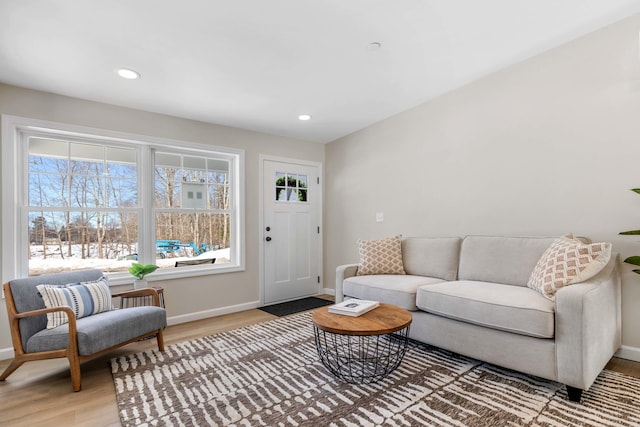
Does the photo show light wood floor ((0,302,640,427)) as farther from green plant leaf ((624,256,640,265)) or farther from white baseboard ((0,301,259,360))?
green plant leaf ((624,256,640,265))

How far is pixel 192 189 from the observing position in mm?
3738

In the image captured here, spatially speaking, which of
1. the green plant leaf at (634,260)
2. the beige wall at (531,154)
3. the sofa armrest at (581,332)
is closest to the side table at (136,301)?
the beige wall at (531,154)

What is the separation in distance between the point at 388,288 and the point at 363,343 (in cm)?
51

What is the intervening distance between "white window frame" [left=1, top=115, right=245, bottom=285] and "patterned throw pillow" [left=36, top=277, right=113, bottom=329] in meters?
0.59

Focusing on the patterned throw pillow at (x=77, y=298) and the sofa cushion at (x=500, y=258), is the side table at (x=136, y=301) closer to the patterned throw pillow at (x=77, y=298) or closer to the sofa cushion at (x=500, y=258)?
the patterned throw pillow at (x=77, y=298)

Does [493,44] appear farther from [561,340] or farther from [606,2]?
[561,340]

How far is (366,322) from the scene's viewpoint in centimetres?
194

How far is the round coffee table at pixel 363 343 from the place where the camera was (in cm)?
185

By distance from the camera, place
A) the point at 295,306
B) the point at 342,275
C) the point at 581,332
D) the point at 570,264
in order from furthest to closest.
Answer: the point at 295,306 → the point at 342,275 → the point at 570,264 → the point at 581,332

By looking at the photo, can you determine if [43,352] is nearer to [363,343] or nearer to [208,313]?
[208,313]

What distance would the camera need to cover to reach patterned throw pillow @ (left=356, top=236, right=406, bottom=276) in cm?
328

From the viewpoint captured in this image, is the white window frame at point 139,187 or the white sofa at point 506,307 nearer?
the white sofa at point 506,307

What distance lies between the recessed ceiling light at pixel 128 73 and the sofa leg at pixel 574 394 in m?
3.70

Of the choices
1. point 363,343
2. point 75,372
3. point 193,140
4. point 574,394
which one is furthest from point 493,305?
point 193,140
